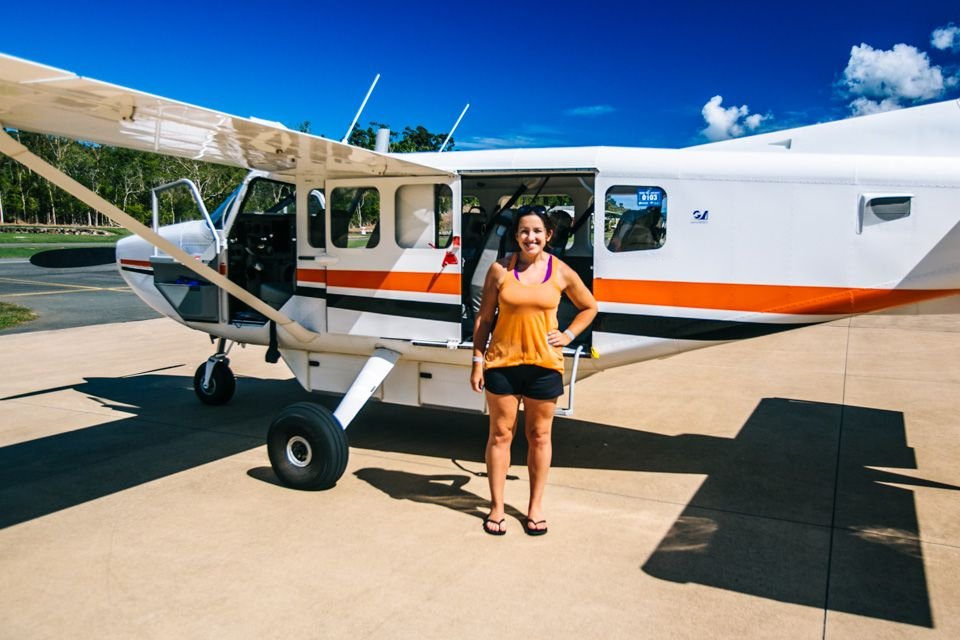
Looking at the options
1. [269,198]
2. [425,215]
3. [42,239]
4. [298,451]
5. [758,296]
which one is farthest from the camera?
[42,239]

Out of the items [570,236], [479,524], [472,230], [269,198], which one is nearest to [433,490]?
[479,524]

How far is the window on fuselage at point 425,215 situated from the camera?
5574mm

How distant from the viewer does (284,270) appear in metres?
6.98

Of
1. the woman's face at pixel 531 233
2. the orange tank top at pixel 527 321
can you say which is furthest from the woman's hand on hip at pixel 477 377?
the woman's face at pixel 531 233

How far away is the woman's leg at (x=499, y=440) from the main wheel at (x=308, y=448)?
1.29 metres

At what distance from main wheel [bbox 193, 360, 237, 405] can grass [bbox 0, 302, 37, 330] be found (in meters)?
7.36

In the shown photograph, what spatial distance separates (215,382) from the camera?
7.48m

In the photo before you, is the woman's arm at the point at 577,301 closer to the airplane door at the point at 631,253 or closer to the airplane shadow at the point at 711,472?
the airplane door at the point at 631,253

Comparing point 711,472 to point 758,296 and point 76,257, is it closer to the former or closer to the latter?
point 758,296

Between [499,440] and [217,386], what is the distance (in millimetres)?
4443

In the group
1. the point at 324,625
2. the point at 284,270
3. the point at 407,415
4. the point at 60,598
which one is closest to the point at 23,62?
the point at 60,598

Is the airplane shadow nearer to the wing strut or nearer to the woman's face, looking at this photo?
the wing strut

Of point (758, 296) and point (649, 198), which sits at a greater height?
point (649, 198)

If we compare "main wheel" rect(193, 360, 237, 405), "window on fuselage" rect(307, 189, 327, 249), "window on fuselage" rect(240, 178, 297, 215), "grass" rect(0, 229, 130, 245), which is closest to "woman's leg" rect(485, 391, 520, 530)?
"window on fuselage" rect(307, 189, 327, 249)
